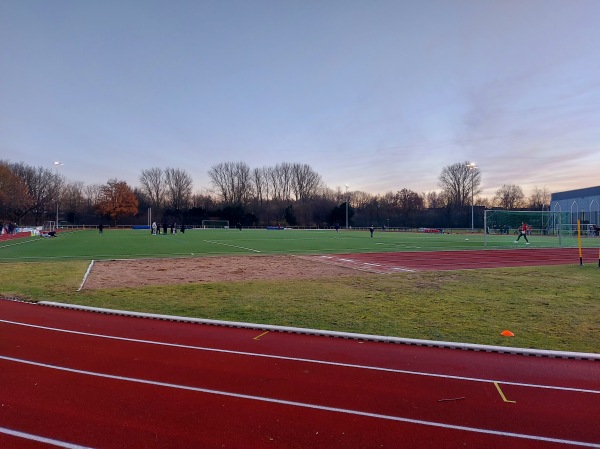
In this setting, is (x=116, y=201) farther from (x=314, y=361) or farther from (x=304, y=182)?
(x=314, y=361)

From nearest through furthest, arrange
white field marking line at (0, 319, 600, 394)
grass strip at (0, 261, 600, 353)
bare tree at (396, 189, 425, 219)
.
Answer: white field marking line at (0, 319, 600, 394), grass strip at (0, 261, 600, 353), bare tree at (396, 189, 425, 219)

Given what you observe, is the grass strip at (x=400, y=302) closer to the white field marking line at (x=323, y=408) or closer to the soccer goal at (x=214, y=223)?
the white field marking line at (x=323, y=408)

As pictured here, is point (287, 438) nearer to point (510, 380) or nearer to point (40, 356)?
point (510, 380)

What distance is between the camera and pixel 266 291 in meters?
11.5

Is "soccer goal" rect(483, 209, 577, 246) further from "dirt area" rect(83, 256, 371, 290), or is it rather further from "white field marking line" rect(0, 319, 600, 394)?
"white field marking line" rect(0, 319, 600, 394)

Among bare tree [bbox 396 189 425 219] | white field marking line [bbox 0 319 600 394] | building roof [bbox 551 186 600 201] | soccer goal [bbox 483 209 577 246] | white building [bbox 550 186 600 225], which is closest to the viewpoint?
white field marking line [bbox 0 319 600 394]

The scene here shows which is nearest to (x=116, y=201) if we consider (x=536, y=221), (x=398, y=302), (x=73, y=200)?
(x=73, y=200)

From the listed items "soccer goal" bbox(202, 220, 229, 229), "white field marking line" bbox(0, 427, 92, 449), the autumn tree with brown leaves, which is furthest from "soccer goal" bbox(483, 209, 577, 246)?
the autumn tree with brown leaves

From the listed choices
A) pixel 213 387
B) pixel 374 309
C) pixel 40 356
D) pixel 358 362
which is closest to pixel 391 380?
pixel 358 362

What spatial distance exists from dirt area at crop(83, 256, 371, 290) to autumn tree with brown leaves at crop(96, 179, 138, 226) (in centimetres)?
8537

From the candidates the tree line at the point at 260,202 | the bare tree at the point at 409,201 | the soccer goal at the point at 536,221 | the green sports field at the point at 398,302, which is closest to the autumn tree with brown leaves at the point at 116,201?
the tree line at the point at 260,202

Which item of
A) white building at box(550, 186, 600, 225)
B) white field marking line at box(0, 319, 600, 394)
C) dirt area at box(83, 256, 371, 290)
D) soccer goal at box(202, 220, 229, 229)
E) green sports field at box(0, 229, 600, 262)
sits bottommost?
white field marking line at box(0, 319, 600, 394)

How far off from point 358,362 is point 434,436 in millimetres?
2076

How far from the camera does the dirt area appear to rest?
13742 millimetres
